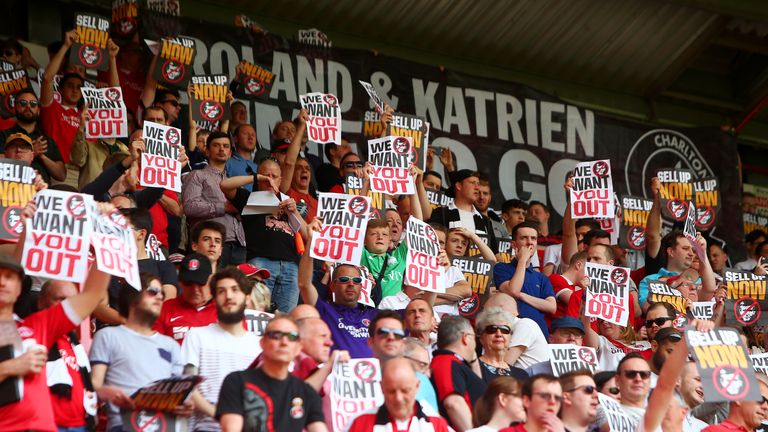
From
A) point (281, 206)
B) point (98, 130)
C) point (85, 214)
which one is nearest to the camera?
point (85, 214)

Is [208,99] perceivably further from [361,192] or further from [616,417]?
[616,417]

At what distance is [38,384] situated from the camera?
6.27 m

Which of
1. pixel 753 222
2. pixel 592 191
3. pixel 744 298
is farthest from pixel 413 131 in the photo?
pixel 753 222

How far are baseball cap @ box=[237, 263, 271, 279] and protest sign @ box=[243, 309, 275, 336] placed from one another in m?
1.37

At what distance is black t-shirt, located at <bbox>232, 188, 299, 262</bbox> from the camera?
33.3 feet

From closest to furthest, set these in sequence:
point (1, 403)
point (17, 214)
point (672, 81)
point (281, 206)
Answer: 1. point (1, 403)
2. point (17, 214)
3. point (281, 206)
4. point (672, 81)

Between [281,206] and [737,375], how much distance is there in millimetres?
3751

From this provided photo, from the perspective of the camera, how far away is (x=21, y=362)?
20.0 feet

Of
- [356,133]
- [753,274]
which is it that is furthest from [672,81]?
[753,274]

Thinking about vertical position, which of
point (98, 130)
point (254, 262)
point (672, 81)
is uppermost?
point (672, 81)

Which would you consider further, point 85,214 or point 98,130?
point 98,130

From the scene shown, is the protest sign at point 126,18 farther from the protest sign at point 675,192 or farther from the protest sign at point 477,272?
the protest sign at point 675,192

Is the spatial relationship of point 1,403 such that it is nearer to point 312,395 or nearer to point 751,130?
point 312,395

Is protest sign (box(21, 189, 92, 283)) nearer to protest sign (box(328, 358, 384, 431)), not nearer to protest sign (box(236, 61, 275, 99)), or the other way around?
protest sign (box(328, 358, 384, 431))
